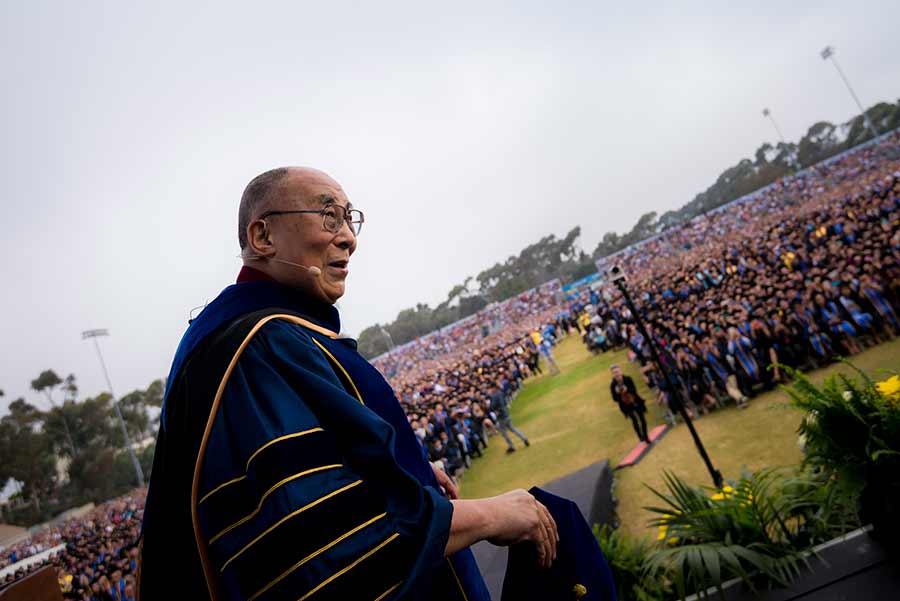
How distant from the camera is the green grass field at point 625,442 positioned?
6.55 meters

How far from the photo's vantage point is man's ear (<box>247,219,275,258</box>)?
1.39 metres

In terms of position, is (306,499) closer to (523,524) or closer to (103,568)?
(523,524)

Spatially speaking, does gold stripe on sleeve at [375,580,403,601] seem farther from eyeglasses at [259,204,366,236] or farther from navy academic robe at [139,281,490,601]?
eyeglasses at [259,204,366,236]

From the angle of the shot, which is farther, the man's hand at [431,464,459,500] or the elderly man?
the man's hand at [431,464,459,500]

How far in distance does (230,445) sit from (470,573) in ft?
2.48

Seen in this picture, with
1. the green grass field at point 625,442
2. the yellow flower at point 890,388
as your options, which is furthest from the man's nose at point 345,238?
the green grass field at point 625,442

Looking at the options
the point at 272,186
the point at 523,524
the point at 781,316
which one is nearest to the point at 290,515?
the point at 523,524

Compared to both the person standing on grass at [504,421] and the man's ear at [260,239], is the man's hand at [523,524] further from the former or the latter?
the person standing on grass at [504,421]

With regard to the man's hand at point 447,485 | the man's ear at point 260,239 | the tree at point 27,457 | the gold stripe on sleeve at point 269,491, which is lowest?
the man's hand at point 447,485

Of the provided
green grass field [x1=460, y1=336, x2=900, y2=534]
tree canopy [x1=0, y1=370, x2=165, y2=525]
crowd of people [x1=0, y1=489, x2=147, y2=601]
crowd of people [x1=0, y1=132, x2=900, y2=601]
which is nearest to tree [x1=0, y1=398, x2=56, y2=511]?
tree canopy [x1=0, y1=370, x2=165, y2=525]

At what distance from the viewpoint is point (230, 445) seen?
0.96 m

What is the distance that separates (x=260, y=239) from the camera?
1.41m

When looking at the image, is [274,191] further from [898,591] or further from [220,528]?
[898,591]

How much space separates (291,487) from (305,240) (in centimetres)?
76
